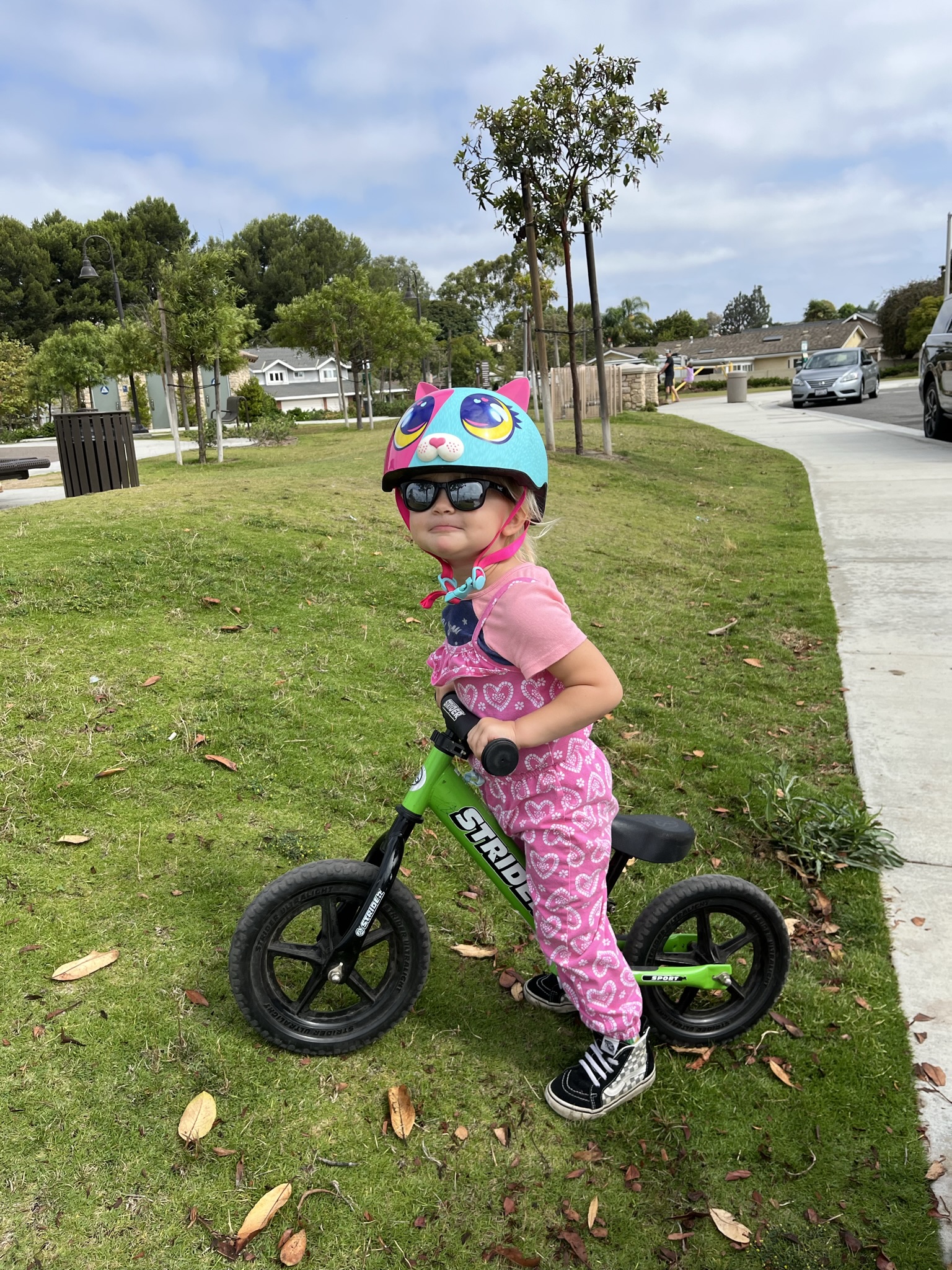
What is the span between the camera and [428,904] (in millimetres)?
3131

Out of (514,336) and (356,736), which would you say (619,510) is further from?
(514,336)

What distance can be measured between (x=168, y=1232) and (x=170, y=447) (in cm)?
2696

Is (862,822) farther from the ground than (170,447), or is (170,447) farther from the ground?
(170,447)

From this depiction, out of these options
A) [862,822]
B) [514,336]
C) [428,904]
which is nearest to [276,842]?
[428,904]

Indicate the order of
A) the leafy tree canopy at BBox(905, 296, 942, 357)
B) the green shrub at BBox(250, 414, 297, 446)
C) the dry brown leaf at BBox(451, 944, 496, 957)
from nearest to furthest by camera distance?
1. the dry brown leaf at BBox(451, 944, 496, 957)
2. the green shrub at BBox(250, 414, 297, 446)
3. the leafy tree canopy at BBox(905, 296, 942, 357)

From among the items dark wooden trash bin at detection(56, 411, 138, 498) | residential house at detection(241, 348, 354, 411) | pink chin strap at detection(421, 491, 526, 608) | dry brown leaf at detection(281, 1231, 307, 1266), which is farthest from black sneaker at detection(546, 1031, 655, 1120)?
residential house at detection(241, 348, 354, 411)

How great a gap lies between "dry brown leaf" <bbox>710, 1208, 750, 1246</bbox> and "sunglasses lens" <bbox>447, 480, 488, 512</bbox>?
5.59 feet

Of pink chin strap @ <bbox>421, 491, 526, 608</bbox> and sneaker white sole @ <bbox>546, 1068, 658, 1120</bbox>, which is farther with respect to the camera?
sneaker white sole @ <bbox>546, 1068, 658, 1120</bbox>

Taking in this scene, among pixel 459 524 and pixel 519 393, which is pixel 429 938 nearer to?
pixel 459 524

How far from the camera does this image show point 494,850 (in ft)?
7.61

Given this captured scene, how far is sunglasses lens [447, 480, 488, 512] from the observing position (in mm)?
2020

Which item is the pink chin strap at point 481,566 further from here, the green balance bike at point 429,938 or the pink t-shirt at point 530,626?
the green balance bike at point 429,938

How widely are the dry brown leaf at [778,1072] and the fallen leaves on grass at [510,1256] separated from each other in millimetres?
887

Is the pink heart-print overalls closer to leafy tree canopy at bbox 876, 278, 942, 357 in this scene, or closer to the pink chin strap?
the pink chin strap
